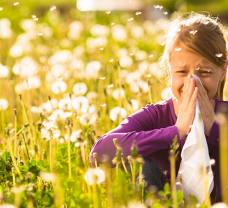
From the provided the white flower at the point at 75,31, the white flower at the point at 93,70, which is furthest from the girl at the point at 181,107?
the white flower at the point at 75,31

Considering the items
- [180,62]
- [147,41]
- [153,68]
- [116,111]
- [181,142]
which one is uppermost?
[180,62]

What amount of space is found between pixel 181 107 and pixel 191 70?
146 millimetres

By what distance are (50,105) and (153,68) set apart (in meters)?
1.87

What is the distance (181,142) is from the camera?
297 cm

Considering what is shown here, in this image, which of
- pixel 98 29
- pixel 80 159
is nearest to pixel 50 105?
pixel 80 159

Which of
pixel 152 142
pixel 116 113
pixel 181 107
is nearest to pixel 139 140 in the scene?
pixel 152 142

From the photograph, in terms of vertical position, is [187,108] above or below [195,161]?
above

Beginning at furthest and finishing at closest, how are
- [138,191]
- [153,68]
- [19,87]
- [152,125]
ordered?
[153,68]
[19,87]
[152,125]
[138,191]

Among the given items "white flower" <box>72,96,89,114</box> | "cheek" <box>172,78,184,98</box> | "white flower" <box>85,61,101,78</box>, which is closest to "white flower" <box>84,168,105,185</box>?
"cheek" <box>172,78,184,98</box>

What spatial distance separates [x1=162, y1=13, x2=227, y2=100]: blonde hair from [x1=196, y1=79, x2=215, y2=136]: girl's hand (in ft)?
0.47

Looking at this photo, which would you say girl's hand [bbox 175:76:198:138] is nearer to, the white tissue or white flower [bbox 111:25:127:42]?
the white tissue

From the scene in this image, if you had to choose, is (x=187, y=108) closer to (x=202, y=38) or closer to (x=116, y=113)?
(x=202, y=38)

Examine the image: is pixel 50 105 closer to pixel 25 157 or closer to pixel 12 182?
pixel 25 157

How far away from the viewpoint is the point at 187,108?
9.76 feet
